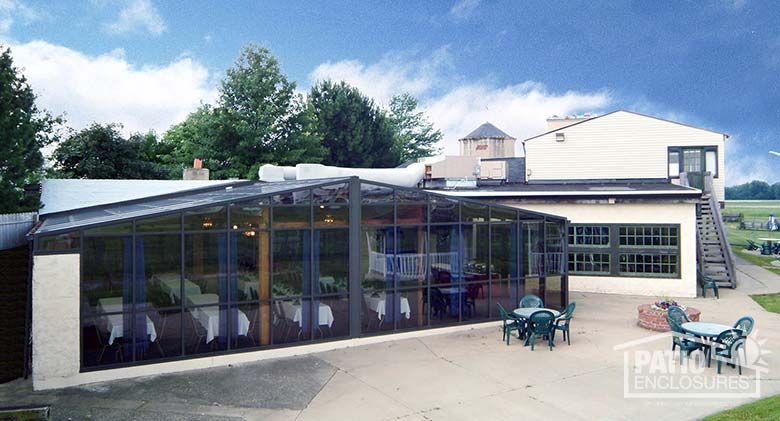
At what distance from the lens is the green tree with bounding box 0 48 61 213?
13477mm

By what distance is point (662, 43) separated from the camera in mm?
101562

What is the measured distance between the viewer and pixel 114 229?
9641 millimetres

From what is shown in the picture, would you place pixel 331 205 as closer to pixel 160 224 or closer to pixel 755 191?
pixel 160 224

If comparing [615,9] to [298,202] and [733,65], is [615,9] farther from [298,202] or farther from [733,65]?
[298,202]

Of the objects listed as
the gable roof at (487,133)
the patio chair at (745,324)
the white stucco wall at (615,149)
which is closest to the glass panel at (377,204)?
the patio chair at (745,324)

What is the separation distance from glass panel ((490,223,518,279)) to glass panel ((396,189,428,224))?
6.50 ft

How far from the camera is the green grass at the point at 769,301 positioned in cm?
1585

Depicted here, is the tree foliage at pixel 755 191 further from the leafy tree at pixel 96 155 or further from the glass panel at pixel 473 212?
the glass panel at pixel 473 212

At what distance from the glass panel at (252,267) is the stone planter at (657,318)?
8643 mm

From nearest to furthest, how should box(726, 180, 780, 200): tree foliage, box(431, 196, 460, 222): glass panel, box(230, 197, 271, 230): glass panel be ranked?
box(230, 197, 271, 230): glass panel < box(431, 196, 460, 222): glass panel < box(726, 180, 780, 200): tree foliage

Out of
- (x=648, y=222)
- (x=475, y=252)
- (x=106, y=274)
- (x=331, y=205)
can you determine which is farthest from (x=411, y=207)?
(x=648, y=222)

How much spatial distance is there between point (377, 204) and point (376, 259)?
1.15m

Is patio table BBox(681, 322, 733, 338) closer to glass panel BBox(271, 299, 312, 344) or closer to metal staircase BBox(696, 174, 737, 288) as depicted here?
glass panel BBox(271, 299, 312, 344)

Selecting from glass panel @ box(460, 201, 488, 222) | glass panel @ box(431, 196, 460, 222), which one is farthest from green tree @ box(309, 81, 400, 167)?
glass panel @ box(431, 196, 460, 222)
